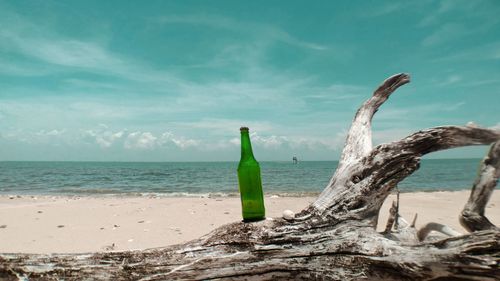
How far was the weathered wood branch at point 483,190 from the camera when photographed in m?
3.29

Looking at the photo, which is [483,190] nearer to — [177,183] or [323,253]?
[323,253]

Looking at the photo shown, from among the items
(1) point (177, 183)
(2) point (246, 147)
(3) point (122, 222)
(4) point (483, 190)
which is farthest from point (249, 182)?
(1) point (177, 183)

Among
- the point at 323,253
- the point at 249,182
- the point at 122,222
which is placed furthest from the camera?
the point at 122,222

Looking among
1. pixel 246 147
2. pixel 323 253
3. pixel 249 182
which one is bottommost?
pixel 323 253

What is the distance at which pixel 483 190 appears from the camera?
129 inches

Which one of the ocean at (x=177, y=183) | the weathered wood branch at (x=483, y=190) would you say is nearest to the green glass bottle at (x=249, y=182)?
the weathered wood branch at (x=483, y=190)

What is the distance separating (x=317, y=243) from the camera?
2.64 m

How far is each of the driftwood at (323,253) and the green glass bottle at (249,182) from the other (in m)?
0.13

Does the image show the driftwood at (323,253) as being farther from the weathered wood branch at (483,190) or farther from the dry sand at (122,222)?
the dry sand at (122,222)

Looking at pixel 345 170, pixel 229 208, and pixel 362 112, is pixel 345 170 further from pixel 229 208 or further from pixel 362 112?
pixel 229 208

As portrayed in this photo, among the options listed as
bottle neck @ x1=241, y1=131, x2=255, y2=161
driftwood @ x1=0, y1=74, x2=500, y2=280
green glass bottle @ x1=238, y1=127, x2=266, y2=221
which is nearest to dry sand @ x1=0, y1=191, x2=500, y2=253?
driftwood @ x1=0, y1=74, x2=500, y2=280

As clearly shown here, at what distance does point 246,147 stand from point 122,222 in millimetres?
6357

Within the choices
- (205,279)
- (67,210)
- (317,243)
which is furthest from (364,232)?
(67,210)

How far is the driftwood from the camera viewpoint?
2.40 metres
